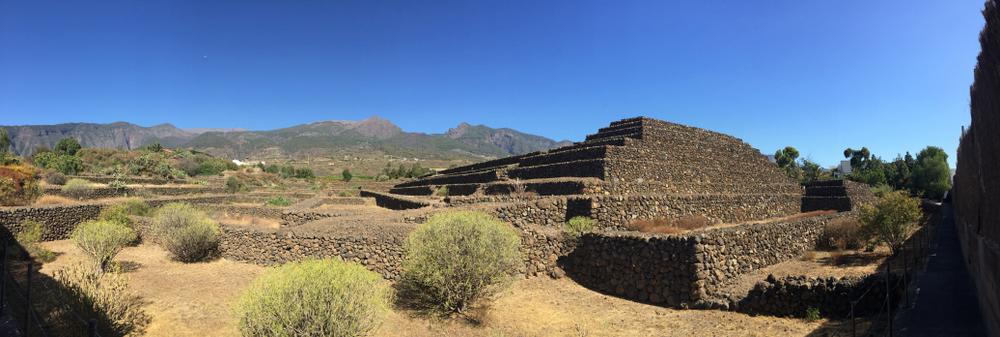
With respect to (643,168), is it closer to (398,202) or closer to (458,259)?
(398,202)

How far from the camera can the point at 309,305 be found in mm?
5531

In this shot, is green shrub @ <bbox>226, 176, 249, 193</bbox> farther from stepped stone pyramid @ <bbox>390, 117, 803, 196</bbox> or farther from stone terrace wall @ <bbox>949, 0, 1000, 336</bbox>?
stone terrace wall @ <bbox>949, 0, 1000, 336</bbox>

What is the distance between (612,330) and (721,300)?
114 inches

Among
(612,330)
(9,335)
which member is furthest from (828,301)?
(9,335)

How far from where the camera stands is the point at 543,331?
802 centimetres

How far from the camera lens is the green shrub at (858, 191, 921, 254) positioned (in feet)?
36.8

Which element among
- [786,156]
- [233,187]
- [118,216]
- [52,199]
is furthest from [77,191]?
[786,156]

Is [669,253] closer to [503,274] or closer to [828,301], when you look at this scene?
[828,301]

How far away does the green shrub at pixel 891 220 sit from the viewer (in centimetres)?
1121

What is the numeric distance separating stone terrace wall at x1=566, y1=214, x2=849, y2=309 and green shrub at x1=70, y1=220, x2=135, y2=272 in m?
13.0

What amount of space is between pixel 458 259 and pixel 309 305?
3193 millimetres

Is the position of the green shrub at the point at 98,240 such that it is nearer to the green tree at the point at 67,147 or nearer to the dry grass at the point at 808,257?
the dry grass at the point at 808,257

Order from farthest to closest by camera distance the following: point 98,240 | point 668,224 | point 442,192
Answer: point 442,192 → point 668,224 → point 98,240

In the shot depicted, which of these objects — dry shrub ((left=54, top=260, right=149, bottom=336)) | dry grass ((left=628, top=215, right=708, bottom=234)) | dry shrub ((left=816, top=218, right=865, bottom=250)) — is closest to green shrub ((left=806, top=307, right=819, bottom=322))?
dry grass ((left=628, top=215, right=708, bottom=234))
